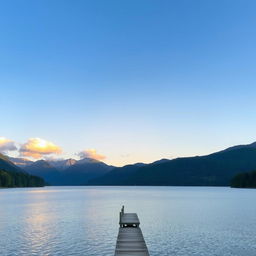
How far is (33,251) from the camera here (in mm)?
49281

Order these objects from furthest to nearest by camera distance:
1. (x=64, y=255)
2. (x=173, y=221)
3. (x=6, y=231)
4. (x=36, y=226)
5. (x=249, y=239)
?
(x=173, y=221) < (x=36, y=226) < (x=6, y=231) < (x=249, y=239) < (x=64, y=255)

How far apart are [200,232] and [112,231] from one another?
16.7 metres

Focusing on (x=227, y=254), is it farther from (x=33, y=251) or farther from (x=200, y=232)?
(x=33, y=251)

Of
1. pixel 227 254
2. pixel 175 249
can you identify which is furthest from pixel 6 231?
pixel 227 254

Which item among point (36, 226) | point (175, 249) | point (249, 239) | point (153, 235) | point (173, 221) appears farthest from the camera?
point (173, 221)

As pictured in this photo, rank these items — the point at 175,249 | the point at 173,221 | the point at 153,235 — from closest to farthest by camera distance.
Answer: the point at 175,249, the point at 153,235, the point at 173,221

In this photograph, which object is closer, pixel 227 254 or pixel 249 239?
pixel 227 254

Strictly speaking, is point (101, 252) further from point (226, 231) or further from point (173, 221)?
point (173, 221)

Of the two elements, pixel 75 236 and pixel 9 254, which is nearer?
pixel 9 254

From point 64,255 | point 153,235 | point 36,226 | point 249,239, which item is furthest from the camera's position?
point 36,226

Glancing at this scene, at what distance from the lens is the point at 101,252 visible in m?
49.2

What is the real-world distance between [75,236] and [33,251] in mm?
12234

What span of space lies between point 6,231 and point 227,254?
1618 inches

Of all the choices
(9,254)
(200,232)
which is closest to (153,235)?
(200,232)
